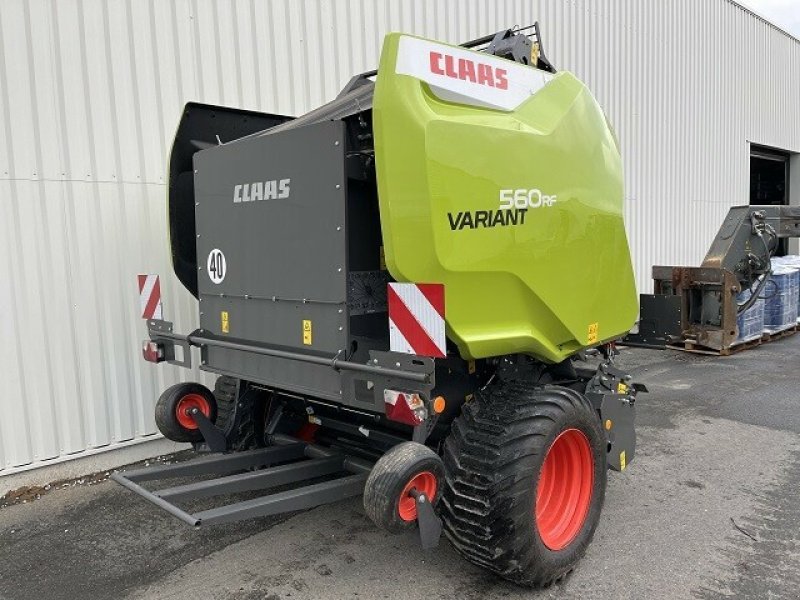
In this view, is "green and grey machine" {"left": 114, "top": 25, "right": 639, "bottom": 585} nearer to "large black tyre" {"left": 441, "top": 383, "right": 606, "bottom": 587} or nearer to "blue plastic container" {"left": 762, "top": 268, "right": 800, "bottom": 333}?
"large black tyre" {"left": 441, "top": 383, "right": 606, "bottom": 587}

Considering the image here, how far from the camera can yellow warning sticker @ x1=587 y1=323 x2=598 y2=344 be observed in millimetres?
3768

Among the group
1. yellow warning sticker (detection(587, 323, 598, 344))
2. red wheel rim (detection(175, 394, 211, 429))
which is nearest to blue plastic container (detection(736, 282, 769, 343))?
yellow warning sticker (detection(587, 323, 598, 344))

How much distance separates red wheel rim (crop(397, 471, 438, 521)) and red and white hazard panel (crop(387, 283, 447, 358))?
50 centimetres

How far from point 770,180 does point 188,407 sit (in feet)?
59.1

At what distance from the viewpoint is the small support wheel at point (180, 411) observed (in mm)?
4070

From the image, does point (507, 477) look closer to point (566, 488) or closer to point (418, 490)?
point (418, 490)

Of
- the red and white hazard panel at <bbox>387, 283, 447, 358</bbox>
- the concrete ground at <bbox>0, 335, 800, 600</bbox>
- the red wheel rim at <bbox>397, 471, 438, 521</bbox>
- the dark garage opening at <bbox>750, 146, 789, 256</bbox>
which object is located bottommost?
the concrete ground at <bbox>0, 335, 800, 600</bbox>

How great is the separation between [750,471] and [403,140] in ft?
12.3

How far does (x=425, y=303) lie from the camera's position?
2.76 m

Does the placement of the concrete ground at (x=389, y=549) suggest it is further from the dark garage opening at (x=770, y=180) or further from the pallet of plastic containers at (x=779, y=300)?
the dark garage opening at (x=770, y=180)

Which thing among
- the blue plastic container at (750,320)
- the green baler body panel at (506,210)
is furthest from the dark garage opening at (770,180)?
the green baler body panel at (506,210)

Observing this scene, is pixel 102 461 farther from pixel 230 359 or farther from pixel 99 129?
pixel 99 129

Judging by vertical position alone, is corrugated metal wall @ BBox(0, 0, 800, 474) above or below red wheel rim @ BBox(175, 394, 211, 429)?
above

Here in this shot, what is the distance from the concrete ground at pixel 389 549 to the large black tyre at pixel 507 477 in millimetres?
259
